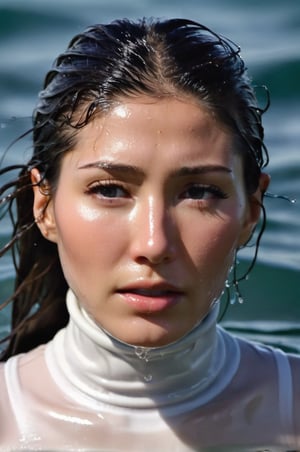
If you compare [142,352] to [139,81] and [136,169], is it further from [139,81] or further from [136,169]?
[139,81]

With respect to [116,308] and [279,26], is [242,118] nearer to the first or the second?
[116,308]

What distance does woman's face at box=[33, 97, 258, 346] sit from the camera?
2.77m

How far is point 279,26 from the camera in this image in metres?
6.36

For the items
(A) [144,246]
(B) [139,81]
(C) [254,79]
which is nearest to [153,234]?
(A) [144,246]

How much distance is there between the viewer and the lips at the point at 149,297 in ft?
9.10

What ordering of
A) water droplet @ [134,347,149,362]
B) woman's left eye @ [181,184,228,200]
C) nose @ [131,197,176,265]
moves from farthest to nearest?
water droplet @ [134,347,149,362] → woman's left eye @ [181,184,228,200] → nose @ [131,197,176,265]

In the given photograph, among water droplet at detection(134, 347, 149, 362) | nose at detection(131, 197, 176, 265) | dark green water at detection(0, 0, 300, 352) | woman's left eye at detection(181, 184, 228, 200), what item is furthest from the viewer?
dark green water at detection(0, 0, 300, 352)

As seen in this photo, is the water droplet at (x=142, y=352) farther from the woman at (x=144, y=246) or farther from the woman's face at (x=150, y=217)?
the woman's face at (x=150, y=217)

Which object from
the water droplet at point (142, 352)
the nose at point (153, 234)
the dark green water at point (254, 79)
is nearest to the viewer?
the nose at point (153, 234)

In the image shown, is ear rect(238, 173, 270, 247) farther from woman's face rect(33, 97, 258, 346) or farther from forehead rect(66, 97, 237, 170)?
forehead rect(66, 97, 237, 170)

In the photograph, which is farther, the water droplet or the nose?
the water droplet

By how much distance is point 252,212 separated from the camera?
310cm

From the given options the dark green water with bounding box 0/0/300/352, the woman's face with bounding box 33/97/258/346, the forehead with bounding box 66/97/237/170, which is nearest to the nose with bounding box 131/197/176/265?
the woman's face with bounding box 33/97/258/346

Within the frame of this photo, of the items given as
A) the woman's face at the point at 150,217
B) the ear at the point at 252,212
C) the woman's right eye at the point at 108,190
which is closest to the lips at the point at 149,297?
the woman's face at the point at 150,217
